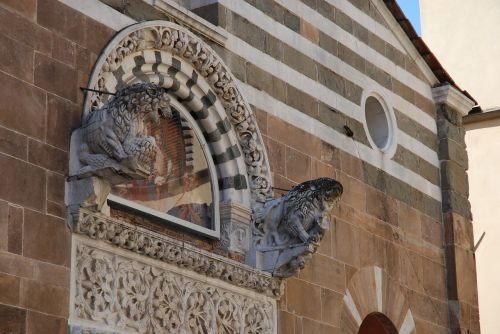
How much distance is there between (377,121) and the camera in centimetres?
1705

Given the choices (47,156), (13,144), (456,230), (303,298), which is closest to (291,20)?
(303,298)

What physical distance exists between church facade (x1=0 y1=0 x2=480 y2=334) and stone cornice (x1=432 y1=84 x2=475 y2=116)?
26 millimetres

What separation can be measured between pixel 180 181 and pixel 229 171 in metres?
0.73

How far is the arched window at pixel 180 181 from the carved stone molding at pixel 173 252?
39cm

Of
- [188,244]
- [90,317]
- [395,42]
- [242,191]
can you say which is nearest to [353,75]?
[395,42]

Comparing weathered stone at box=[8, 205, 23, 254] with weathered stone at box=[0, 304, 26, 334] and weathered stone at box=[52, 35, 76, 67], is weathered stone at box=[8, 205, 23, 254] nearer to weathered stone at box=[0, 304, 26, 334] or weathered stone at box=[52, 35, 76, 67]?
weathered stone at box=[0, 304, 26, 334]

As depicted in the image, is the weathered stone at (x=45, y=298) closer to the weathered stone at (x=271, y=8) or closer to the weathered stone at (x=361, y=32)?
the weathered stone at (x=271, y=8)

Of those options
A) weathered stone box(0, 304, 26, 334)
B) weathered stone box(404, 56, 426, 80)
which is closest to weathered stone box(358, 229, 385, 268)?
weathered stone box(404, 56, 426, 80)

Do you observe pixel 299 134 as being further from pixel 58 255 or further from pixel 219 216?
pixel 58 255

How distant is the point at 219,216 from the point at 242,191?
384 millimetres

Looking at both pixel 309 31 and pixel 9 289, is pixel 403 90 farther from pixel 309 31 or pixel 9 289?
pixel 9 289

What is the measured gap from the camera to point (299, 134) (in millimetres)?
15062

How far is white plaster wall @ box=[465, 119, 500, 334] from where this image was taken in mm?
23484

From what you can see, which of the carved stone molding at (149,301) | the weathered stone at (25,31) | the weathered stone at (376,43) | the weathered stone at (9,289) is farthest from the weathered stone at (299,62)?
the weathered stone at (9,289)
